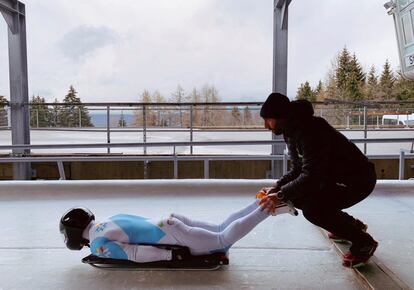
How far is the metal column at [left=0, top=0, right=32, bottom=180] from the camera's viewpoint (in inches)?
327

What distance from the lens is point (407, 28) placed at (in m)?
4.58

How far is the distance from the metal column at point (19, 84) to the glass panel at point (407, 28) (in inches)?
Answer: 276

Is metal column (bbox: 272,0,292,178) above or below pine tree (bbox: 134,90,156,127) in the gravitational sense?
Result: above

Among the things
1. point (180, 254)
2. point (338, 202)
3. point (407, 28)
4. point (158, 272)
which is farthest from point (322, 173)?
point (407, 28)

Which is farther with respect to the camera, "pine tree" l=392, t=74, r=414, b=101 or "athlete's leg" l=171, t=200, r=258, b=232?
"pine tree" l=392, t=74, r=414, b=101

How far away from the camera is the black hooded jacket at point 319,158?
2.12 metres

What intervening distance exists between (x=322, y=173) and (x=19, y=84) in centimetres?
781

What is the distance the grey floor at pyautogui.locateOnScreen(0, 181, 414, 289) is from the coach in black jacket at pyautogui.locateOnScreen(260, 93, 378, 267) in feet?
0.81

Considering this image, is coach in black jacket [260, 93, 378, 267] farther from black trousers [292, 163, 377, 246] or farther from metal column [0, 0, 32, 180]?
metal column [0, 0, 32, 180]

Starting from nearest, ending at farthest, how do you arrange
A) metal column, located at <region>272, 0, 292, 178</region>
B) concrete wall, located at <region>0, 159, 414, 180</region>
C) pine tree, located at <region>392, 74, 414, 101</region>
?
metal column, located at <region>272, 0, 292, 178</region>
concrete wall, located at <region>0, 159, 414, 180</region>
pine tree, located at <region>392, 74, 414, 101</region>

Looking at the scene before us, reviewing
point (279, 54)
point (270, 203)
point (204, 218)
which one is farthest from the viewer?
point (279, 54)

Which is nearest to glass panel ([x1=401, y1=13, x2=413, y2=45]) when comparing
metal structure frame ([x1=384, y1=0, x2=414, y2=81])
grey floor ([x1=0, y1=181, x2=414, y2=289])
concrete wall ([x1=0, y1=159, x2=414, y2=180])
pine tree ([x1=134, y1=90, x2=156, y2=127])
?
metal structure frame ([x1=384, y1=0, x2=414, y2=81])

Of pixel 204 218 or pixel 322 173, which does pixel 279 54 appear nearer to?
pixel 204 218

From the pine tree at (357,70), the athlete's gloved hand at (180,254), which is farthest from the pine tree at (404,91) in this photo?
the athlete's gloved hand at (180,254)
